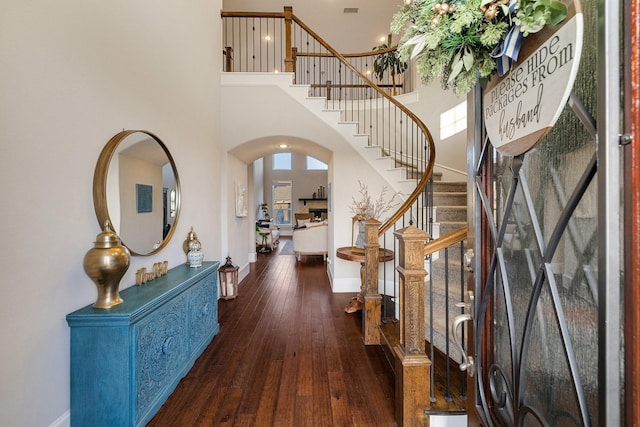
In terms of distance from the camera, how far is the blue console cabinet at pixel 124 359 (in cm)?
146

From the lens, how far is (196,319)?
2.31m

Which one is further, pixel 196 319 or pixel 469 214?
pixel 196 319

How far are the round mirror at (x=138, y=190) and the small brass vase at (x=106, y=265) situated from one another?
0.69 ft

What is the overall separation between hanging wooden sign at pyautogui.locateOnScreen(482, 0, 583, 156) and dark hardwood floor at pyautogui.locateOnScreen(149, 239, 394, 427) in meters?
1.71

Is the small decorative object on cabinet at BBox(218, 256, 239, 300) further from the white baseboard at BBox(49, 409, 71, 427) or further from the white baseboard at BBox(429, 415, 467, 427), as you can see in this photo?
the white baseboard at BBox(429, 415, 467, 427)

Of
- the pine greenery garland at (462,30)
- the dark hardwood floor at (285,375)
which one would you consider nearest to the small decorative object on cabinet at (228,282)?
the dark hardwood floor at (285,375)

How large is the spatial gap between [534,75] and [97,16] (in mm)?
2289

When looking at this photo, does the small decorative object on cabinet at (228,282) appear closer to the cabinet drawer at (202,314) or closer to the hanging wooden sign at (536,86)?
the cabinet drawer at (202,314)

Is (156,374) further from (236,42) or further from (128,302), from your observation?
(236,42)

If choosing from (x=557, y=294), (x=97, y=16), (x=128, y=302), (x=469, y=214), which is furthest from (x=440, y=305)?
(x=97, y=16)

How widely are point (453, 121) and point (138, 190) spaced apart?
4652 mm

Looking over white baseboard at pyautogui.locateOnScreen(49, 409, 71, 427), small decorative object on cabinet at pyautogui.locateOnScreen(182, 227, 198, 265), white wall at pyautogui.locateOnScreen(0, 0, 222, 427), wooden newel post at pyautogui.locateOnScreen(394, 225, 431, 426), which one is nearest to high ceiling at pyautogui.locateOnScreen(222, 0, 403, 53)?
white wall at pyautogui.locateOnScreen(0, 0, 222, 427)

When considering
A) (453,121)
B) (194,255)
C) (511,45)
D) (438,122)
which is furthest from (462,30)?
(438,122)

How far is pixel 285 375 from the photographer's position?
2.07 metres
